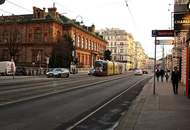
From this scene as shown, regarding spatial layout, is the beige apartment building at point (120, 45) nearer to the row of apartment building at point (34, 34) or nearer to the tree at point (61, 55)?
the row of apartment building at point (34, 34)

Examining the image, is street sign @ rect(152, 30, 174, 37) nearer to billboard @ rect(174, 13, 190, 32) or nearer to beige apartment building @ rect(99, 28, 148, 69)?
billboard @ rect(174, 13, 190, 32)

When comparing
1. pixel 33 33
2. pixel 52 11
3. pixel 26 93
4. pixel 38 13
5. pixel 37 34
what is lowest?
pixel 26 93

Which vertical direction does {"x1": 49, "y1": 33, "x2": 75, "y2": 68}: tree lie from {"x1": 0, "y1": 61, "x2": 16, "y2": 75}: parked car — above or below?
above

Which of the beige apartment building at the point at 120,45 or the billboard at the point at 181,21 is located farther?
the beige apartment building at the point at 120,45

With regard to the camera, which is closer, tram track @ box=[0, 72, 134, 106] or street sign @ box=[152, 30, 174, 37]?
tram track @ box=[0, 72, 134, 106]

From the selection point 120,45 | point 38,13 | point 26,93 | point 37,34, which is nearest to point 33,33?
point 37,34

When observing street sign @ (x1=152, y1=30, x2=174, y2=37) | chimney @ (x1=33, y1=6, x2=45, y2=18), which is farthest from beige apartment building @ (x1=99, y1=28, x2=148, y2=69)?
street sign @ (x1=152, y1=30, x2=174, y2=37)

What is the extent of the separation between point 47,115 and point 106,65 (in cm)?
6100

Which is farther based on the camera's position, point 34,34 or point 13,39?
point 34,34

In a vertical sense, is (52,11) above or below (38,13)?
above

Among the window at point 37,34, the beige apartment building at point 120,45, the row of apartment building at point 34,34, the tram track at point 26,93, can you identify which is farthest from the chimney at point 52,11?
the beige apartment building at point 120,45

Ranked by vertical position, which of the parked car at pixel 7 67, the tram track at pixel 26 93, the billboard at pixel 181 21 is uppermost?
the billboard at pixel 181 21

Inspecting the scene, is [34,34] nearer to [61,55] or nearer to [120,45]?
[61,55]

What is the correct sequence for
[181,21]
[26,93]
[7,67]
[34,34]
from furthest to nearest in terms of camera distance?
[34,34] → [7,67] → [26,93] → [181,21]
